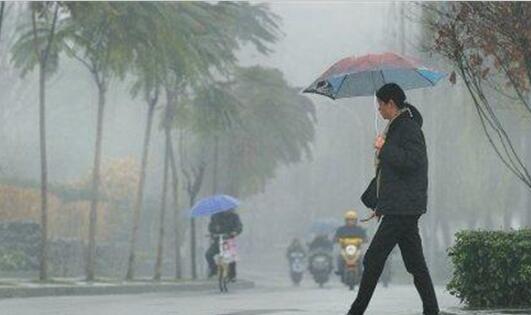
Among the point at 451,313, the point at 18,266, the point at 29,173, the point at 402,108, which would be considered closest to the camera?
the point at 402,108

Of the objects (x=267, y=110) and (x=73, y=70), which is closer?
(x=267, y=110)

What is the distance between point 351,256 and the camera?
2797 centimetres

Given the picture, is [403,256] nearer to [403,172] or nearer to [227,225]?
[403,172]

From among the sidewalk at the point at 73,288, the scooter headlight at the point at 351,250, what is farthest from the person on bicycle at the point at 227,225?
the scooter headlight at the point at 351,250

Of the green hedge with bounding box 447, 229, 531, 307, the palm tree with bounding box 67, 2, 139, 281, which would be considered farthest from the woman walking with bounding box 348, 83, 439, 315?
the palm tree with bounding box 67, 2, 139, 281

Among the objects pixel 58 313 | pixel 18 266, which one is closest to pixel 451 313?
pixel 58 313

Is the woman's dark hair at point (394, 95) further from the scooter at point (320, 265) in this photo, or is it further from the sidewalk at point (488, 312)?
the scooter at point (320, 265)

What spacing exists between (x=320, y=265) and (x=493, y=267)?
86.1 feet

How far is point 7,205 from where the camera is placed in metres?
36.5

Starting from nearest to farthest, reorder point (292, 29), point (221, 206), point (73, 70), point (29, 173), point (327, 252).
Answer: point (221, 206), point (327, 252), point (29, 173), point (73, 70), point (292, 29)

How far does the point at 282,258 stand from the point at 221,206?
7055 centimetres

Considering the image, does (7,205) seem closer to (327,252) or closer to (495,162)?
(327,252)

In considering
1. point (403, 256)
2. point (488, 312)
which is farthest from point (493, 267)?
point (403, 256)

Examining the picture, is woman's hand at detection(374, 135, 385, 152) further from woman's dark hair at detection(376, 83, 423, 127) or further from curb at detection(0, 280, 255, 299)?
curb at detection(0, 280, 255, 299)
